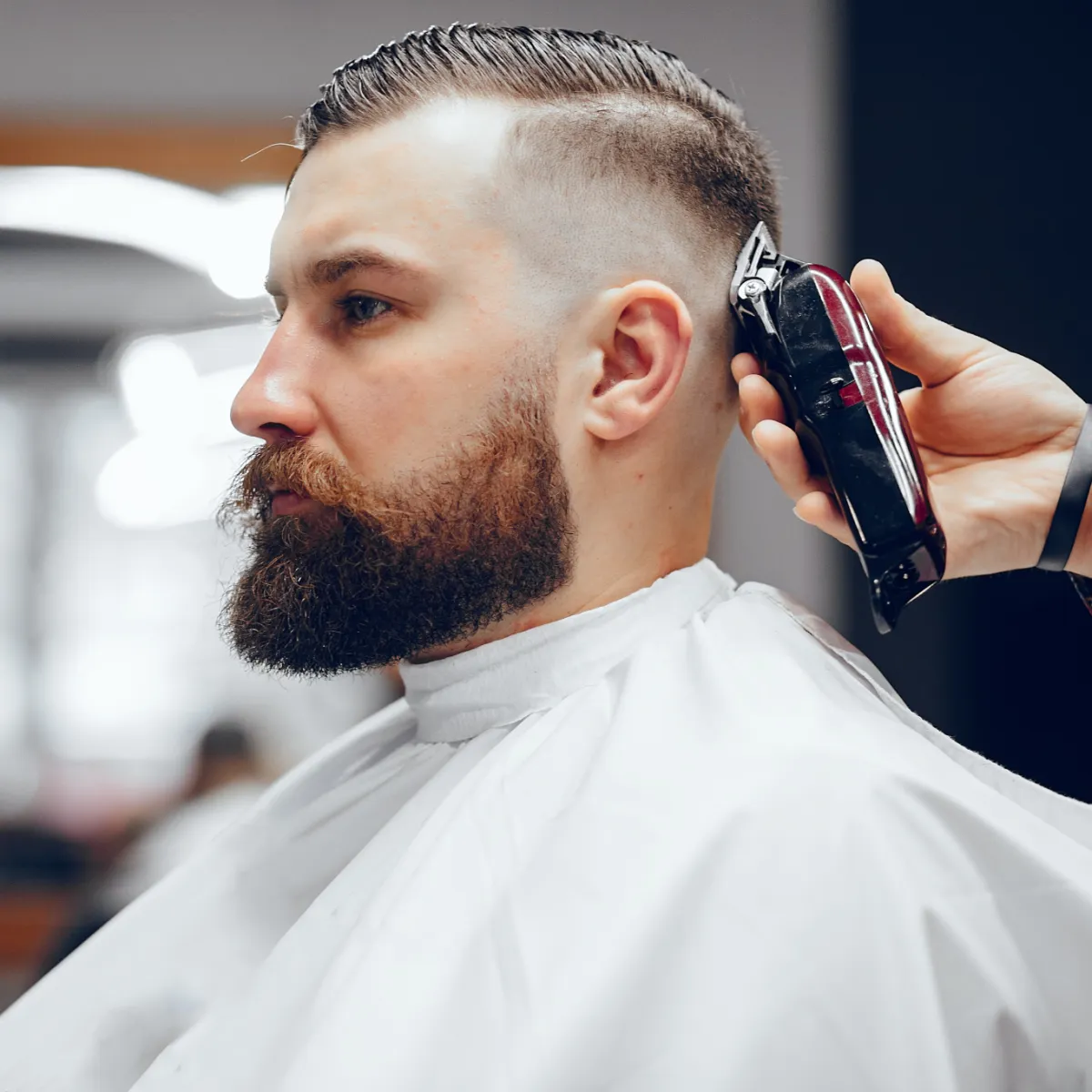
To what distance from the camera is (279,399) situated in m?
1.00

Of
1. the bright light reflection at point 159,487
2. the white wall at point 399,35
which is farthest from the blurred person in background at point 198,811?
the white wall at point 399,35

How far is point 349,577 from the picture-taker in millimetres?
1016

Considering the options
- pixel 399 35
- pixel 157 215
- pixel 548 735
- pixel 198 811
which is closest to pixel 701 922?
pixel 548 735

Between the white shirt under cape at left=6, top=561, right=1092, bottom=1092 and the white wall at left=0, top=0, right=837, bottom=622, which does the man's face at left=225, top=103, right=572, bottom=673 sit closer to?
the white shirt under cape at left=6, top=561, right=1092, bottom=1092

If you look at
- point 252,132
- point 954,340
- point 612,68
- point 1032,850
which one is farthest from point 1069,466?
point 252,132

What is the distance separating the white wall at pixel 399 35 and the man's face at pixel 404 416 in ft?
4.14

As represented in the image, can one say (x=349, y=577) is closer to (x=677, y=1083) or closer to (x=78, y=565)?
(x=677, y=1083)

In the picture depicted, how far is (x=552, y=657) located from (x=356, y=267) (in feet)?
1.36

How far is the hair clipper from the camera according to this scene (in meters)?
0.92

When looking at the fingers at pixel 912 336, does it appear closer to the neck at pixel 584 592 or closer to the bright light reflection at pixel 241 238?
the neck at pixel 584 592

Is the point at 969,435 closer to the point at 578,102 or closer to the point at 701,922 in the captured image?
the point at 578,102

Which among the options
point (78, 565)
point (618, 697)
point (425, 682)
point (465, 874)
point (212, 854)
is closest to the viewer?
point (465, 874)

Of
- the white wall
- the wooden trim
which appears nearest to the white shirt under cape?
the white wall

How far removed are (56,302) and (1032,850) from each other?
2.11 metres
